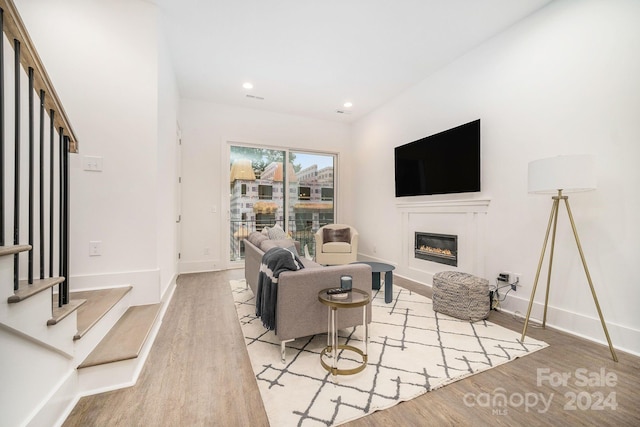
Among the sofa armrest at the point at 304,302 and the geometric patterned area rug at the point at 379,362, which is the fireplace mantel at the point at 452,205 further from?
the sofa armrest at the point at 304,302

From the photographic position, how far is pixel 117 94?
7.81 ft

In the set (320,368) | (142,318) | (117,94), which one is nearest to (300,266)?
(320,368)

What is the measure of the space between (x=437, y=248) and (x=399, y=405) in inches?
→ 102

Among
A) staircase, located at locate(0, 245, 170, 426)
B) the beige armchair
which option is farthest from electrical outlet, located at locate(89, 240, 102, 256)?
the beige armchair

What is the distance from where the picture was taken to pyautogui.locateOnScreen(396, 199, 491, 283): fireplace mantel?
3.14 metres

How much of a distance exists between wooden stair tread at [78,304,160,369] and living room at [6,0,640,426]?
314 mm

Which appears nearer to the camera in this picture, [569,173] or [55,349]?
[55,349]

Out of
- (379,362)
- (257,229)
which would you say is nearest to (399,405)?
(379,362)

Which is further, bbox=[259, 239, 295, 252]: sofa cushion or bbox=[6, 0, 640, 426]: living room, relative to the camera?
bbox=[259, 239, 295, 252]: sofa cushion

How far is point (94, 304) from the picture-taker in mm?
2004

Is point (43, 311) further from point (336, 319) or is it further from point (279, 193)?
point (279, 193)

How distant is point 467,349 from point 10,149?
3.72m

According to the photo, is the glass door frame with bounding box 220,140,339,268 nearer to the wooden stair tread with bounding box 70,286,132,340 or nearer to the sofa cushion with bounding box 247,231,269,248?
the sofa cushion with bounding box 247,231,269,248

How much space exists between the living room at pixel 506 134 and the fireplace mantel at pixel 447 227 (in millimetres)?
70
